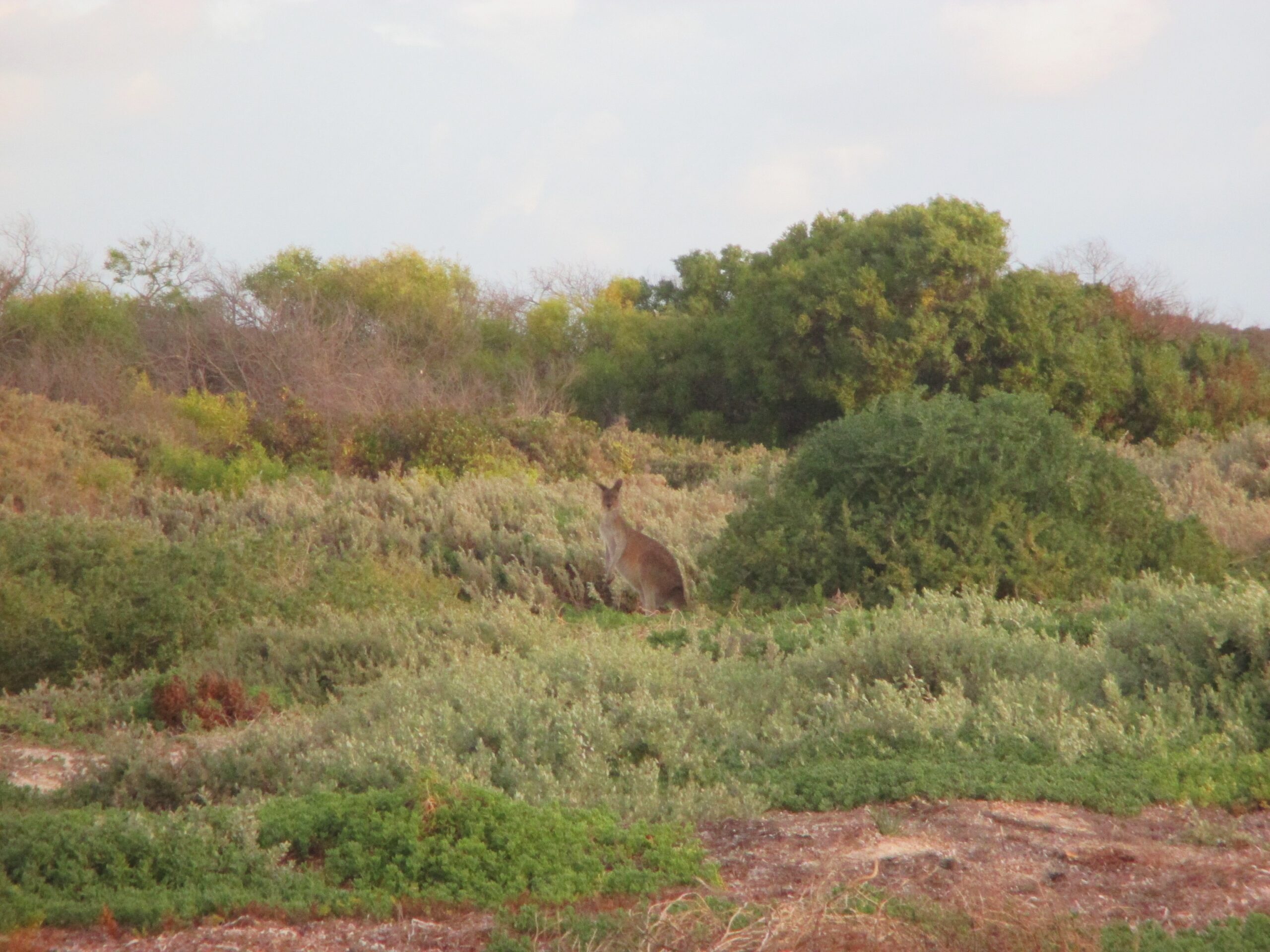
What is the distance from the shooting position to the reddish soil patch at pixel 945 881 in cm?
396

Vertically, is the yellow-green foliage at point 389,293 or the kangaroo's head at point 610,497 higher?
the yellow-green foliage at point 389,293

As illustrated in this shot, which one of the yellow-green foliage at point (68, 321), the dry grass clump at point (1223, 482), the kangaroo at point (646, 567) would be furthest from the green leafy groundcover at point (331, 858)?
the yellow-green foliage at point (68, 321)

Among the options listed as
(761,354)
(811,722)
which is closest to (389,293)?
(761,354)

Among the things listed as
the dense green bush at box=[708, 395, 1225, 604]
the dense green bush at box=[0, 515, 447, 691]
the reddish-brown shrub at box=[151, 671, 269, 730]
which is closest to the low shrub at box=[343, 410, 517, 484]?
the dense green bush at box=[0, 515, 447, 691]

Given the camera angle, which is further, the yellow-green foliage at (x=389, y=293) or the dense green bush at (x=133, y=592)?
the yellow-green foliage at (x=389, y=293)

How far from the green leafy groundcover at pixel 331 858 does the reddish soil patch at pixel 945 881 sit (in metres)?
0.13

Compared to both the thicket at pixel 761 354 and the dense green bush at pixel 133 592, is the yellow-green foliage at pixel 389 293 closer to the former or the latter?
the thicket at pixel 761 354

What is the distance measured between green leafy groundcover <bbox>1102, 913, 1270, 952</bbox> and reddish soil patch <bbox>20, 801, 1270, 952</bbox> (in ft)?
0.26

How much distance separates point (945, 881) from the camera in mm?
4516

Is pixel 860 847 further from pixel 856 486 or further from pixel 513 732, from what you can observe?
pixel 856 486

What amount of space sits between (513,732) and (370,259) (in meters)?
35.3

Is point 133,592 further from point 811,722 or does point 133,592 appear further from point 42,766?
point 811,722

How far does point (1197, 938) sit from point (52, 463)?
16588mm

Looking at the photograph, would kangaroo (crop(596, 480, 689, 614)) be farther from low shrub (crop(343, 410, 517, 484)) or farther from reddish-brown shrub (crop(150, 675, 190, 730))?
low shrub (crop(343, 410, 517, 484))
